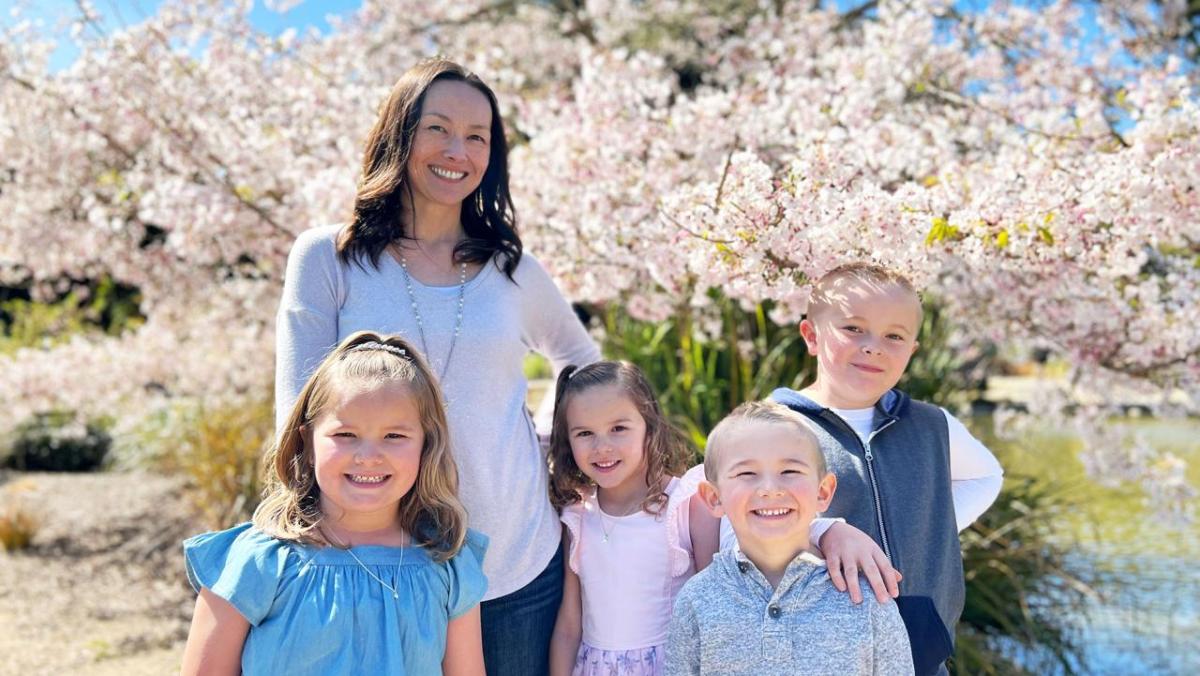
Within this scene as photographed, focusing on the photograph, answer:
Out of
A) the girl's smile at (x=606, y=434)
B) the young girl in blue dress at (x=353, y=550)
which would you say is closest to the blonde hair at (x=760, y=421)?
the girl's smile at (x=606, y=434)

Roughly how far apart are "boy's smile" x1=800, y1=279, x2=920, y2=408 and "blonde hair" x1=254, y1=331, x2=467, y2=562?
0.78 metres

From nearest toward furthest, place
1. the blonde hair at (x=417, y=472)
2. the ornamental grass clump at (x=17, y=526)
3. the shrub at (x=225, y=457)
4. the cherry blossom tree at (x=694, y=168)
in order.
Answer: the blonde hair at (x=417, y=472), the cherry blossom tree at (x=694, y=168), the shrub at (x=225, y=457), the ornamental grass clump at (x=17, y=526)

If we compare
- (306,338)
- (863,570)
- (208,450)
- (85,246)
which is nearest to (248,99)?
(85,246)

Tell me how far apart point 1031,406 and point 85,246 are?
16.5ft

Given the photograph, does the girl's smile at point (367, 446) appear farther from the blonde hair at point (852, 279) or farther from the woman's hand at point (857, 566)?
the blonde hair at point (852, 279)

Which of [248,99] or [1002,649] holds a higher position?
[248,99]

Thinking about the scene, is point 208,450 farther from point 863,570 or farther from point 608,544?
point 863,570

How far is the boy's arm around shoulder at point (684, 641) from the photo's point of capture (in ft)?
5.73

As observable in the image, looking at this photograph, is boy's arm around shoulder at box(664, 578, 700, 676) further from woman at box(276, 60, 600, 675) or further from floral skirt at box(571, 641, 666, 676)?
woman at box(276, 60, 600, 675)

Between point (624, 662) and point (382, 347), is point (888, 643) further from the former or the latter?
point (382, 347)

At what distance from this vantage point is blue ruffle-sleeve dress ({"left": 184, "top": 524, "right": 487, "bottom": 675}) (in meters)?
1.67

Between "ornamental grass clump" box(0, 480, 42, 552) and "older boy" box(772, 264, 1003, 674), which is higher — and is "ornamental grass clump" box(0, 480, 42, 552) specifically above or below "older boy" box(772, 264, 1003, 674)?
below

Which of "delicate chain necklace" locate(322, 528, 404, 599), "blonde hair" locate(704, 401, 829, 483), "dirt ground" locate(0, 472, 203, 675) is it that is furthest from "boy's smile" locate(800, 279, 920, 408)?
"dirt ground" locate(0, 472, 203, 675)

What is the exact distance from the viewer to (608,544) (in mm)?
2041
